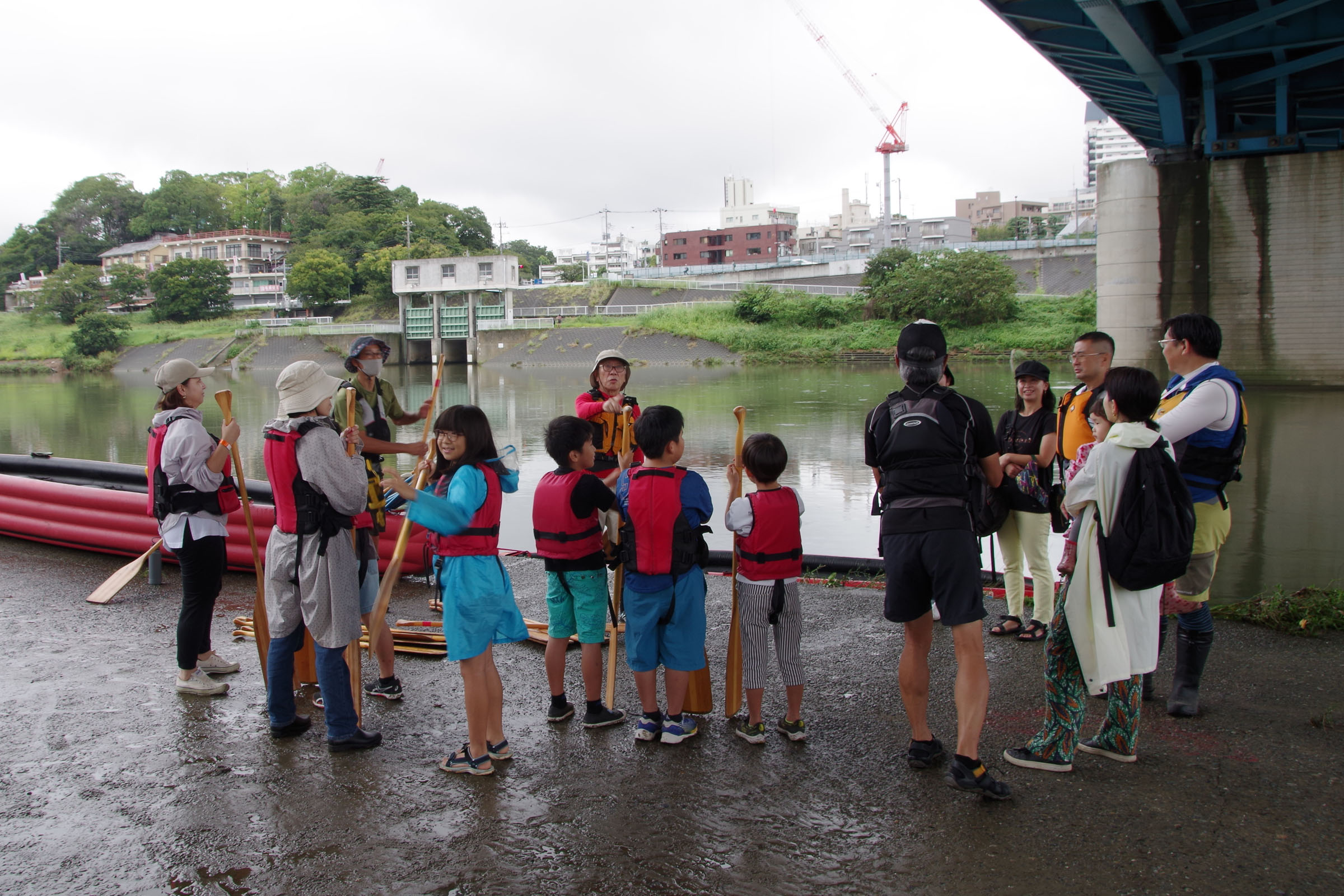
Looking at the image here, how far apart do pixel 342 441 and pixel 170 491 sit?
1.34 m

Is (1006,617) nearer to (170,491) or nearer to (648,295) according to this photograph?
(170,491)

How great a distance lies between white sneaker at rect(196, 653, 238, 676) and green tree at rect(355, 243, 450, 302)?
7515 cm

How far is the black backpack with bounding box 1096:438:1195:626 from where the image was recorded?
3529mm

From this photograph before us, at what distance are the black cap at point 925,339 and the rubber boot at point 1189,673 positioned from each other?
6.22 ft

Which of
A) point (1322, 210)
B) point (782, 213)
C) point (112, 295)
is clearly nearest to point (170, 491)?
point (1322, 210)

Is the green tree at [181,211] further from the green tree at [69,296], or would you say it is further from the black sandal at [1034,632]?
the black sandal at [1034,632]

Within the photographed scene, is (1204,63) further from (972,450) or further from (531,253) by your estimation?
(531,253)

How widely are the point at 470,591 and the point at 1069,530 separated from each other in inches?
98.6

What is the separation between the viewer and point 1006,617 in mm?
5570

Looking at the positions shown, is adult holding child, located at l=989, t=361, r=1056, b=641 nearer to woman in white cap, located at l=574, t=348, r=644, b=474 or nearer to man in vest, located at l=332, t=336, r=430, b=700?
woman in white cap, located at l=574, t=348, r=644, b=474

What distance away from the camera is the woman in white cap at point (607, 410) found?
18.2ft

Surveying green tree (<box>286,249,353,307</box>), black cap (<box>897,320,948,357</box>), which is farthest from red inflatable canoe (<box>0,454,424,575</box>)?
green tree (<box>286,249,353,307</box>)

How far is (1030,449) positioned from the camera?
5.62 m

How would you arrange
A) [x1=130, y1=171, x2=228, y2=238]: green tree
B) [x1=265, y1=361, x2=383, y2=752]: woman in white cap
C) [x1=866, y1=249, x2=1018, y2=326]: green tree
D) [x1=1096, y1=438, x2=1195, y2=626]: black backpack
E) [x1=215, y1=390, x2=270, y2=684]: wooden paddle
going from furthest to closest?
A: [x1=130, y1=171, x2=228, y2=238]: green tree < [x1=866, y1=249, x2=1018, y2=326]: green tree < [x1=215, y1=390, x2=270, y2=684]: wooden paddle < [x1=265, y1=361, x2=383, y2=752]: woman in white cap < [x1=1096, y1=438, x2=1195, y2=626]: black backpack
